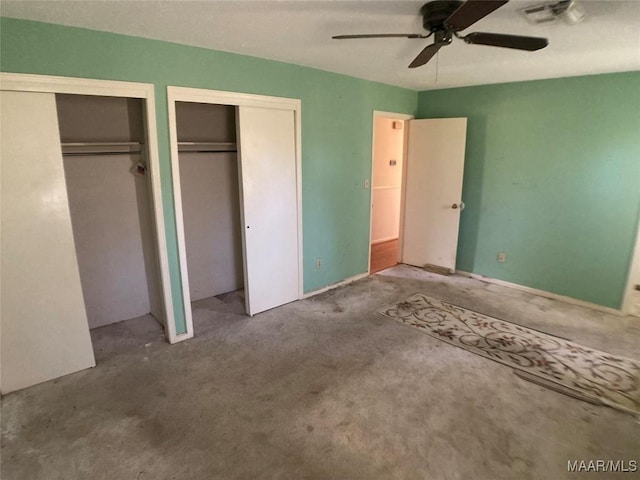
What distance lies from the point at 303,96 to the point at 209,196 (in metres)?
1.46

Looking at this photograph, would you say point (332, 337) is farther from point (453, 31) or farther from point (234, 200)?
point (453, 31)

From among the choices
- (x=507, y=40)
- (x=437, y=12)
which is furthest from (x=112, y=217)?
(x=507, y=40)

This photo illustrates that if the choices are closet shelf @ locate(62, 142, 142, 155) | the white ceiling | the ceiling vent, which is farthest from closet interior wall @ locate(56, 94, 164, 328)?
the ceiling vent

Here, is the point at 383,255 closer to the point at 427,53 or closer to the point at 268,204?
the point at 268,204

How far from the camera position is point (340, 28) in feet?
7.61

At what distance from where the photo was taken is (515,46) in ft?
6.54

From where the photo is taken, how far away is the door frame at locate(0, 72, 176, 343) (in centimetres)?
216

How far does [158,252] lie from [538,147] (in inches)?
159

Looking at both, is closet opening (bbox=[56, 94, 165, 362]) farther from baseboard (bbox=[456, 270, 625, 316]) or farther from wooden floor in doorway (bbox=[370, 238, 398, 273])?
baseboard (bbox=[456, 270, 625, 316])

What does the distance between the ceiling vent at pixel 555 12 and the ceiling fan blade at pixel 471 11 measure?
54 cm

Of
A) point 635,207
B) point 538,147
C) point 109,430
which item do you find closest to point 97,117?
point 109,430

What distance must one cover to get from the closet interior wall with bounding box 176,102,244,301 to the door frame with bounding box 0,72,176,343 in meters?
0.75

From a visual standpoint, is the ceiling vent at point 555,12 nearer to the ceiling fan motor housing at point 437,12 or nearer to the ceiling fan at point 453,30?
the ceiling fan at point 453,30

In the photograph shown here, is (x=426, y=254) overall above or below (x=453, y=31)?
below
